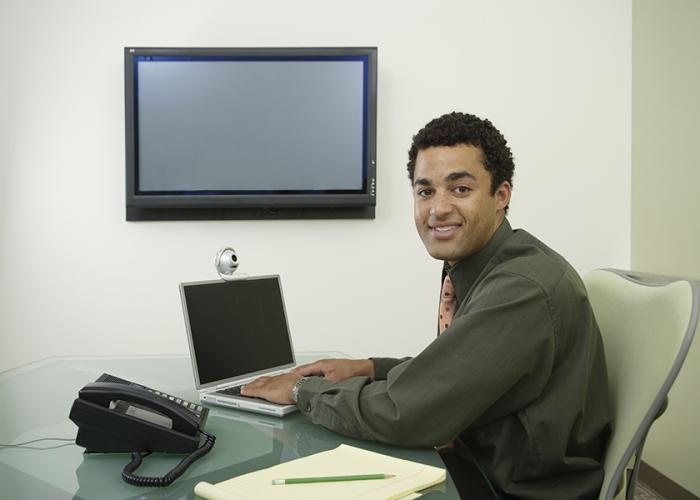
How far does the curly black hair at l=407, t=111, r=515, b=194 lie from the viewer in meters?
1.54

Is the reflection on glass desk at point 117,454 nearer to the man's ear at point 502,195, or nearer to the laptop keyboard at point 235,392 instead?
the laptop keyboard at point 235,392

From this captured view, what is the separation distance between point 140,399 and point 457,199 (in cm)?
82

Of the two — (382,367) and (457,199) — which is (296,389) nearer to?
(382,367)

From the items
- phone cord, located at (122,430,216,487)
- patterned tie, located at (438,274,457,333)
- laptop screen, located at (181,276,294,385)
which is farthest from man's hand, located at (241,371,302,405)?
patterned tie, located at (438,274,457,333)

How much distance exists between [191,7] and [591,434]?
8.94ft

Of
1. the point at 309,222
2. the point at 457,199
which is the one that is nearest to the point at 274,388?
the point at 457,199

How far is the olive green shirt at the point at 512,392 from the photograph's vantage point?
120cm

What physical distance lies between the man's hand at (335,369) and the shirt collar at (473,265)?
305 mm

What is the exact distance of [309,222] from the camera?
10.6 feet

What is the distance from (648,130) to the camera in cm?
312

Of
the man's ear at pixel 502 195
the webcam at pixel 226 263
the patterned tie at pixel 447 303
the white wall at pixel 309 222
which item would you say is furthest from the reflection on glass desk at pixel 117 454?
the white wall at pixel 309 222

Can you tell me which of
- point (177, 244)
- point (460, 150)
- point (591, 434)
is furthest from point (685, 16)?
point (177, 244)

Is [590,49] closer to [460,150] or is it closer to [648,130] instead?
[648,130]

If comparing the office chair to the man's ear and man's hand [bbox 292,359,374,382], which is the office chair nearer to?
the man's ear
